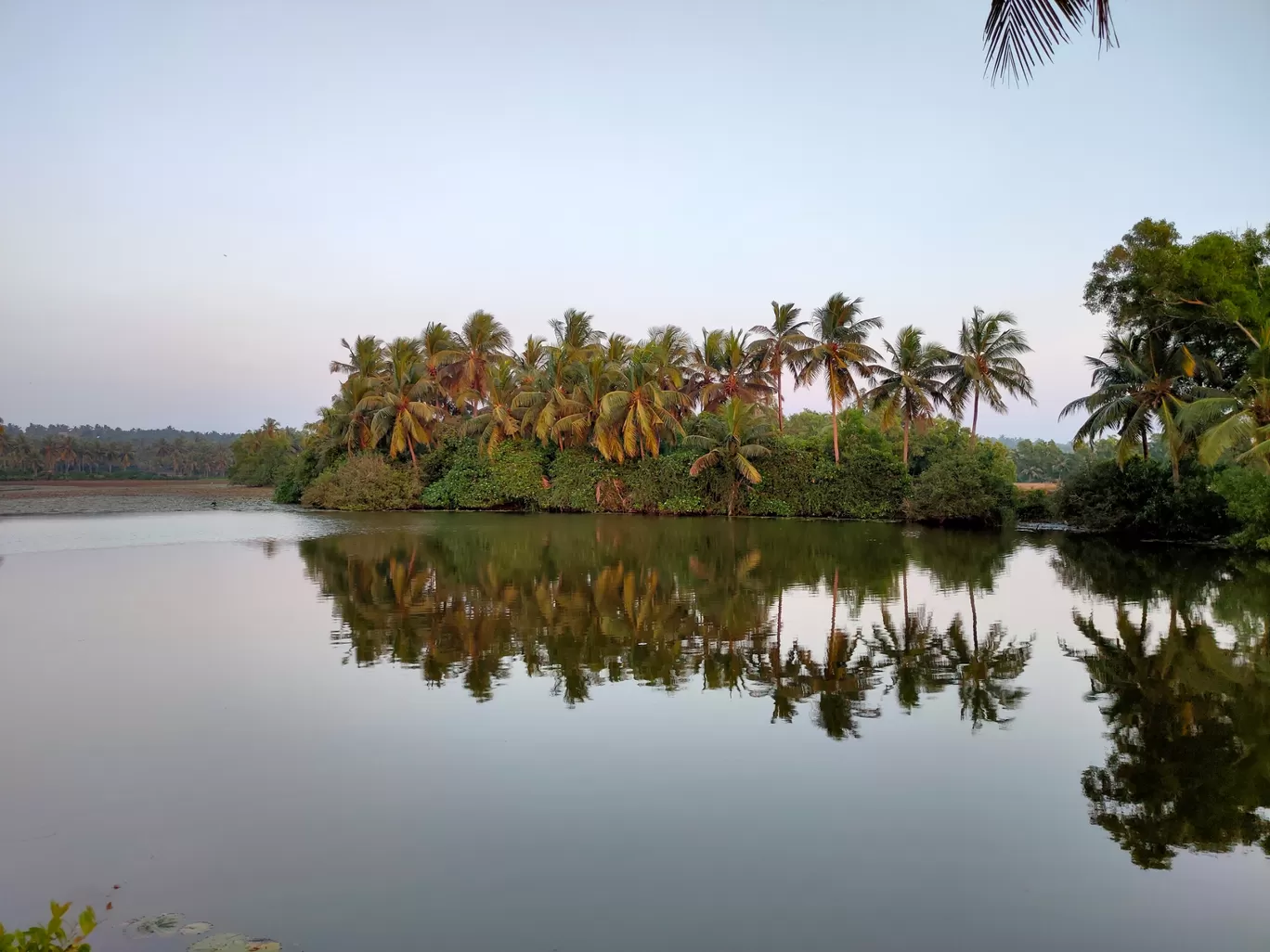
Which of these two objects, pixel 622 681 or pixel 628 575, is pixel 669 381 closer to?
pixel 628 575

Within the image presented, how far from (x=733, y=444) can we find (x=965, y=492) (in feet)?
27.0

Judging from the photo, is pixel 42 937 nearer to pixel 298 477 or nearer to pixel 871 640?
pixel 871 640

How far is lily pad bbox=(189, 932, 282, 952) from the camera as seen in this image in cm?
388

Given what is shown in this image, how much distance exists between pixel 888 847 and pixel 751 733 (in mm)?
2116

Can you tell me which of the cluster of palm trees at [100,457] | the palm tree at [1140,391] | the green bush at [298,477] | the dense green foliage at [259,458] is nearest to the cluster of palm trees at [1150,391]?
the palm tree at [1140,391]

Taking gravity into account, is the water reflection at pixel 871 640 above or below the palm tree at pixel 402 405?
below

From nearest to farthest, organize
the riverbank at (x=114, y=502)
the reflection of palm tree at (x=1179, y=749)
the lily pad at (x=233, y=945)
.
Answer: the lily pad at (x=233, y=945), the reflection of palm tree at (x=1179, y=749), the riverbank at (x=114, y=502)

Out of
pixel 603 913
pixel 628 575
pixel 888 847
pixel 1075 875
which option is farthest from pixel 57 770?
pixel 628 575

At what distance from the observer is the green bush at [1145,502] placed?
2189cm

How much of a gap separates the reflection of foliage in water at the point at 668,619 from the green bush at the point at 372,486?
1449 centimetres

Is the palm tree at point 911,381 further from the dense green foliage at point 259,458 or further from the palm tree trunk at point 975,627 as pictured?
the dense green foliage at point 259,458

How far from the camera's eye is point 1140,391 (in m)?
23.0

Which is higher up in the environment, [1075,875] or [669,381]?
[669,381]

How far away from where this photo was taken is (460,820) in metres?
5.32
